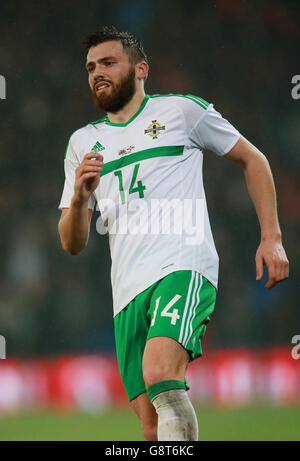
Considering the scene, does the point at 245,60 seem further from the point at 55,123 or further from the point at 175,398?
the point at 175,398

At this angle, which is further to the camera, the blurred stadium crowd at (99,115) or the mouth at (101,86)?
the blurred stadium crowd at (99,115)

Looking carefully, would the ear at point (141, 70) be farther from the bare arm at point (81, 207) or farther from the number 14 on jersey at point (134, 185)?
the bare arm at point (81, 207)

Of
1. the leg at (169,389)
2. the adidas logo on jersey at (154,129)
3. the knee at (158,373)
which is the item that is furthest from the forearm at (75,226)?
the knee at (158,373)

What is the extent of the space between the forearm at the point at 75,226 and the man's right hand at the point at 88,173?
0.39ft

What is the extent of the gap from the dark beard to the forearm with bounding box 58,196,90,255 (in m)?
0.55

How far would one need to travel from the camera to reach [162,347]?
2639 mm

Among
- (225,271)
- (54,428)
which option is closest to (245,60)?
(225,271)

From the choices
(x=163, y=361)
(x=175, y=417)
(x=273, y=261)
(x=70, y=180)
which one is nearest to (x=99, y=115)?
(x=70, y=180)

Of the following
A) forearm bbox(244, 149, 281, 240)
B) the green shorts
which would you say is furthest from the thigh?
forearm bbox(244, 149, 281, 240)

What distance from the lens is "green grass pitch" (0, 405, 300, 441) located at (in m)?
5.52

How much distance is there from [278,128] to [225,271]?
2.05 meters

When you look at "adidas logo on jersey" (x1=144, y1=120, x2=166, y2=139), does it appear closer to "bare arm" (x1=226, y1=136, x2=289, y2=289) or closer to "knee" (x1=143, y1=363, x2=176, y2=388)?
"bare arm" (x1=226, y1=136, x2=289, y2=289)

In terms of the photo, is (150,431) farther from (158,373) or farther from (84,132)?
(84,132)

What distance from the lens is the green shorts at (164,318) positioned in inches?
107
